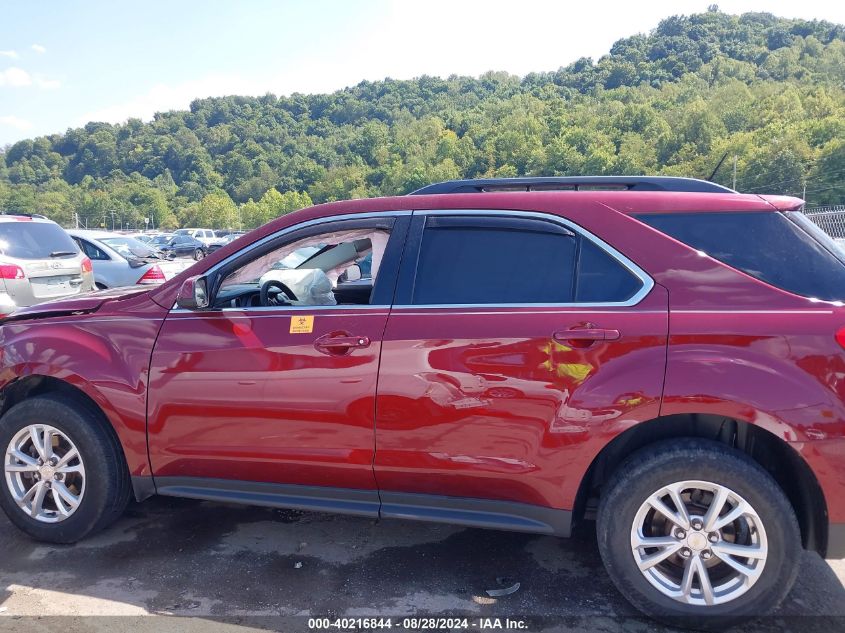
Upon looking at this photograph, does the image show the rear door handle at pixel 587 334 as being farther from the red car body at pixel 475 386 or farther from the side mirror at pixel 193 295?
the side mirror at pixel 193 295

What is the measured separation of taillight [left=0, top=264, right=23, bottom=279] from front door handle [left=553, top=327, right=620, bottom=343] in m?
7.00

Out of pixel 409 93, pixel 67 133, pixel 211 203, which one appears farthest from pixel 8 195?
pixel 409 93

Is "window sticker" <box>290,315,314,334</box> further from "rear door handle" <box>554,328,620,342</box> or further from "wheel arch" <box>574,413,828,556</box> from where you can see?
"wheel arch" <box>574,413,828,556</box>

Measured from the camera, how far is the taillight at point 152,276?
31.4ft

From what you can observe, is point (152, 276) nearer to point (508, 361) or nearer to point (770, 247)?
point (508, 361)

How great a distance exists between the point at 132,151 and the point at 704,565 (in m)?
133

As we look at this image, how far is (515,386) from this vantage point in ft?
8.90

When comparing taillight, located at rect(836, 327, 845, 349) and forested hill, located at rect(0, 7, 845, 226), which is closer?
taillight, located at rect(836, 327, 845, 349)

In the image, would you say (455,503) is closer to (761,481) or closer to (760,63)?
(761,481)

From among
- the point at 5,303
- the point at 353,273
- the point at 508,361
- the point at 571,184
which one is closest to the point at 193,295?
the point at 508,361

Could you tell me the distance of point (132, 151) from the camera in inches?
4702

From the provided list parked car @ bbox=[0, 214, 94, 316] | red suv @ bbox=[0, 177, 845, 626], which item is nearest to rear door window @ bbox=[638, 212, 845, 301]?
red suv @ bbox=[0, 177, 845, 626]

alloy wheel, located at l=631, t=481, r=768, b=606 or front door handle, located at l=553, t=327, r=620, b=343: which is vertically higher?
front door handle, located at l=553, t=327, r=620, b=343

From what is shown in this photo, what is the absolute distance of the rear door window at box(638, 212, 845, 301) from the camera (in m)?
2.57
